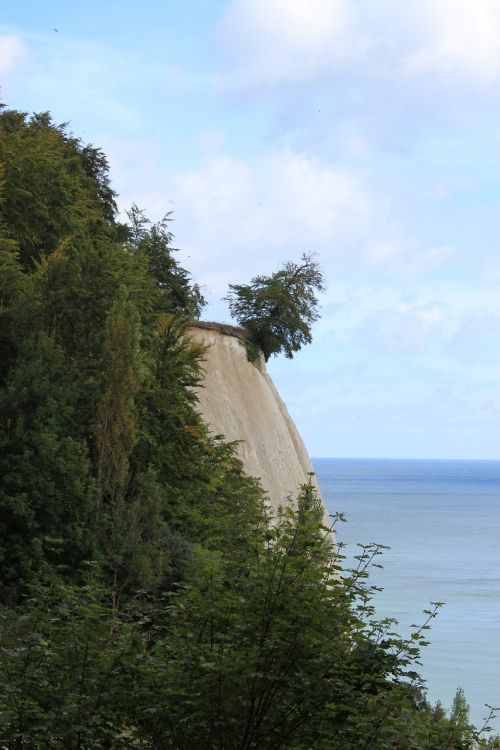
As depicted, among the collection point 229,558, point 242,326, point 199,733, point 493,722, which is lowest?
point 493,722

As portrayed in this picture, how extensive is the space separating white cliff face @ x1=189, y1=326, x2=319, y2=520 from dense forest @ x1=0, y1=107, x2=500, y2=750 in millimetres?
3173

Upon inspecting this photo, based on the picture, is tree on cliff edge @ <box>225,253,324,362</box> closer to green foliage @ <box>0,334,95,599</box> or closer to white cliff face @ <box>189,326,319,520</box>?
white cliff face @ <box>189,326,319,520</box>

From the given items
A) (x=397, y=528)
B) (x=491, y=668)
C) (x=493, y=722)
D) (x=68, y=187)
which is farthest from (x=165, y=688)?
(x=397, y=528)

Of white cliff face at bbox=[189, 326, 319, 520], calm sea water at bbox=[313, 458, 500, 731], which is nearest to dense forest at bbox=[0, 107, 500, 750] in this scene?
white cliff face at bbox=[189, 326, 319, 520]

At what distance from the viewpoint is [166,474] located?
2855 centimetres

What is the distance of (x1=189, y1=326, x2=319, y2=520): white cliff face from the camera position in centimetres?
4331

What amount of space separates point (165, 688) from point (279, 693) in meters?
1.00

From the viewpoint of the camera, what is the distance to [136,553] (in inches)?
896

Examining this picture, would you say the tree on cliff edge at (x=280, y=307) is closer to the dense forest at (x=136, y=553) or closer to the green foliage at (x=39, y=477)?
the dense forest at (x=136, y=553)

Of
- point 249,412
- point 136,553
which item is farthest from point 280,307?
point 136,553

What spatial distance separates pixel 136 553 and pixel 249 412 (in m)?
23.5

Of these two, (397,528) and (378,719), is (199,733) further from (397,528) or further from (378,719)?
(397,528)

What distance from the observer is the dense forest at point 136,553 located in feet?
31.3

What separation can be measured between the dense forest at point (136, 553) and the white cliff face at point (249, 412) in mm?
3173
